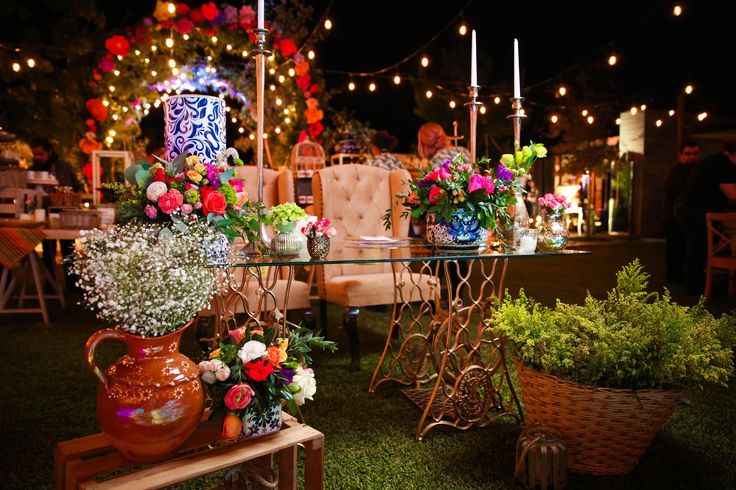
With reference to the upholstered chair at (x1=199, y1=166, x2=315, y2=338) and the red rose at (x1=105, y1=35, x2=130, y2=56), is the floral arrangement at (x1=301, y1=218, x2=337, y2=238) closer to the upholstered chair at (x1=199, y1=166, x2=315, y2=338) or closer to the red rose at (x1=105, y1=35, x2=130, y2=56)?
the upholstered chair at (x1=199, y1=166, x2=315, y2=338)

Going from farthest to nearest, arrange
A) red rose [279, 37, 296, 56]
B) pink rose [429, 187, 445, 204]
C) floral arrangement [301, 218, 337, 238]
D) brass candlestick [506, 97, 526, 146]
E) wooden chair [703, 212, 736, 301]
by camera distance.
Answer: red rose [279, 37, 296, 56] < wooden chair [703, 212, 736, 301] < brass candlestick [506, 97, 526, 146] < pink rose [429, 187, 445, 204] < floral arrangement [301, 218, 337, 238]

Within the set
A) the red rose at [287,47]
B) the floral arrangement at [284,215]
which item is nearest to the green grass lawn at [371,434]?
the floral arrangement at [284,215]

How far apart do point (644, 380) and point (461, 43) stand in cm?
1479

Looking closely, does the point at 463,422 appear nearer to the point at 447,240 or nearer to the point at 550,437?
the point at 550,437

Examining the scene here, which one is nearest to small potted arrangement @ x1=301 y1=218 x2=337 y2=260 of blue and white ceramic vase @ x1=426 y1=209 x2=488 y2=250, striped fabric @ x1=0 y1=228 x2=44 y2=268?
blue and white ceramic vase @ x1=426 y1=209 x2=488 y2=250

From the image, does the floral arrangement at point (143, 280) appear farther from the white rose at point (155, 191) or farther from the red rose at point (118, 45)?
the red rose at point (118, 45)

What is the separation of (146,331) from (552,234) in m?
1.63

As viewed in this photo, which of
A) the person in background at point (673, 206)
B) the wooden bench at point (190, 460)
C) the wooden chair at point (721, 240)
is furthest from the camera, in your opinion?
the person in background at point (673, 206)

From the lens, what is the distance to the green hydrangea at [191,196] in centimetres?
156

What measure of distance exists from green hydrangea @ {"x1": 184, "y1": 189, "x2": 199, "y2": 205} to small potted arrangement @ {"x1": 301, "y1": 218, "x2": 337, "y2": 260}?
20.2 inches

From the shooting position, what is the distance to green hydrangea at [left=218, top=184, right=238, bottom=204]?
5.39 ft

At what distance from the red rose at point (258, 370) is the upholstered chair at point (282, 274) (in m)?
1.48

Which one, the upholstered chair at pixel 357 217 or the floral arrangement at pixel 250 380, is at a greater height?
the upholstered chair at pixel 357 217

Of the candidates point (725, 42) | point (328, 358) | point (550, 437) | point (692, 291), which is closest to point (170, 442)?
point (550, 437)
